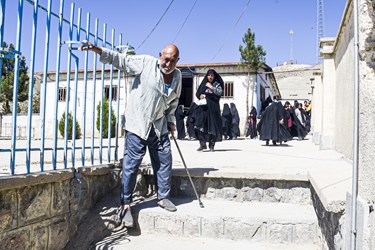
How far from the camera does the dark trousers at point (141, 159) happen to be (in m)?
3.70

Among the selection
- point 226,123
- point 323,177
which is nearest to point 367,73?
point 323,177

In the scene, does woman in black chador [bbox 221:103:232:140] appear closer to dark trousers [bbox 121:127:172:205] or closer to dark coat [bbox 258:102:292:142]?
dark coat [bbox 258:102:292:142]

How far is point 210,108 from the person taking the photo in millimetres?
7953

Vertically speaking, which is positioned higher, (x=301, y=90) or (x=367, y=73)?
(x=301, y=90)

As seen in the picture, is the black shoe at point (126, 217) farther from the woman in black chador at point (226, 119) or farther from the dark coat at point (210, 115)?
the woman in black chador at point (226, 119)

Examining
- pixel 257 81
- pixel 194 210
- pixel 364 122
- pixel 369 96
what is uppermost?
pixel 257 81

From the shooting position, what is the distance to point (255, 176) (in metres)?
4.11

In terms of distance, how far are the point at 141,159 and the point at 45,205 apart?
1025mm

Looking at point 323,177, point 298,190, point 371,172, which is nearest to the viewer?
point 371,172

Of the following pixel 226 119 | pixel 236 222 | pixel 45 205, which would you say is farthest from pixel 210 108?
pixel 226 119

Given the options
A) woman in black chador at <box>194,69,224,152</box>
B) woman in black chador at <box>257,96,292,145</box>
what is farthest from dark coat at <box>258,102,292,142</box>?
woman in black chador at <box>194,69,224,152</box>

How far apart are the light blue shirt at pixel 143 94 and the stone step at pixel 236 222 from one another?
0.83 metres

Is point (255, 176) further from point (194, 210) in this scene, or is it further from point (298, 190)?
point (194, 210)

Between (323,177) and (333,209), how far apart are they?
3.62ft
